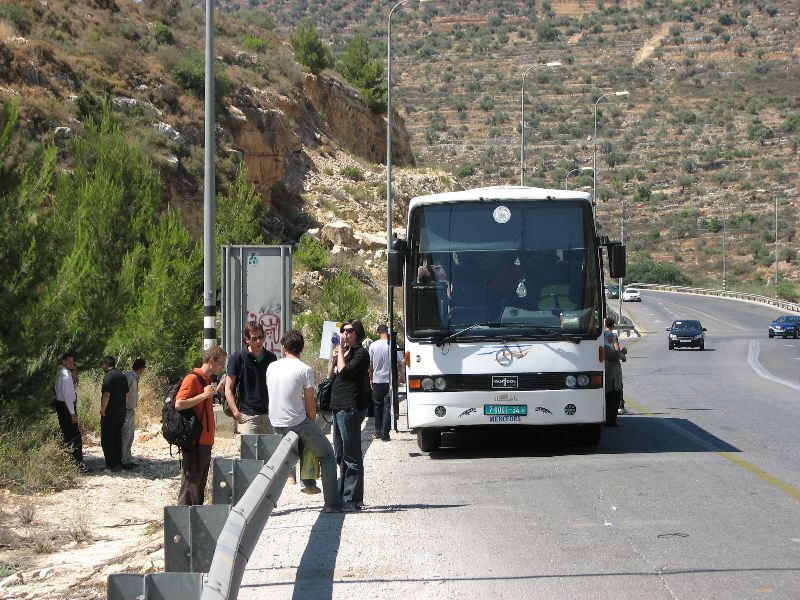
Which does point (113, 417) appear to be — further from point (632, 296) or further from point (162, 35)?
point (632, 296)

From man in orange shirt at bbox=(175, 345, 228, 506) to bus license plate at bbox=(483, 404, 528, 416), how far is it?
446 centimetres

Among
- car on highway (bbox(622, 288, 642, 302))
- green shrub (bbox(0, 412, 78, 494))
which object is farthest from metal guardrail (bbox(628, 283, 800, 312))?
green shrub (bbox(0, 412, 78, 494))

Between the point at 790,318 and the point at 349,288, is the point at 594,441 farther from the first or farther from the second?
the point at 790,318

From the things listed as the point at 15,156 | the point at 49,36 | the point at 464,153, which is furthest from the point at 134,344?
the point at 464,153

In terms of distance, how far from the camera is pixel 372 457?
617 inches

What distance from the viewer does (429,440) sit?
15680 mm

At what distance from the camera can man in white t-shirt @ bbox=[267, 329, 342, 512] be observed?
10.7 m

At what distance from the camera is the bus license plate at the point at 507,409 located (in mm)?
14305

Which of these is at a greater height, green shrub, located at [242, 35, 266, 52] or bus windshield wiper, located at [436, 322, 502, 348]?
green shrub, located at [242, 35, 266, 52]

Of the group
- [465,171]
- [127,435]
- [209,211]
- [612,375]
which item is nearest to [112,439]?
[127,435]

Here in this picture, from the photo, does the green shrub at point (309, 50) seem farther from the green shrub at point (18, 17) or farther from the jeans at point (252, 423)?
the jeans at point (252, 423)

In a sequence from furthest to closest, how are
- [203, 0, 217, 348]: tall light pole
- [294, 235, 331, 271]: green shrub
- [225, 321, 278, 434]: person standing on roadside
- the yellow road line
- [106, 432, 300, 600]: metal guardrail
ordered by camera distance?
[294, 235, 331, 271]: green shrub, [203, 0, 217, 348]: tall light pole, [225, 321, 278, 434]: person standing on roadside, the yellow road line, [106, 432, 300, 600]: metal guardrail

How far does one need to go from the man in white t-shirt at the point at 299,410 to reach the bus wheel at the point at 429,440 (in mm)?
4812

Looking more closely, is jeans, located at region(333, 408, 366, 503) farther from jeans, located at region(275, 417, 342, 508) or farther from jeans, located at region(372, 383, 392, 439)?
jeans, located at region(372, 383, 392, 439)
